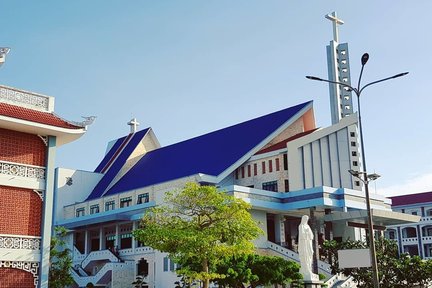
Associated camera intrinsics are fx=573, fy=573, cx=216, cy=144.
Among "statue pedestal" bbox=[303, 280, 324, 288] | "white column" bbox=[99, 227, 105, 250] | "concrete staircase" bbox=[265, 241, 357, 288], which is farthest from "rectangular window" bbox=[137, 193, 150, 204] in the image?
"statue pedestal" bbox=[303, 280, 324, 288]

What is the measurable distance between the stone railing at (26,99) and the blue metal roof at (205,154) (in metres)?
21.6

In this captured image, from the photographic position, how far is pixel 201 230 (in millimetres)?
22484

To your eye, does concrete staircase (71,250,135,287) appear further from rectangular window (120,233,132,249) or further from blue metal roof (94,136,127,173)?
blue metal roof (94,136,127,173)

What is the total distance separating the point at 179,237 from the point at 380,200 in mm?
25317

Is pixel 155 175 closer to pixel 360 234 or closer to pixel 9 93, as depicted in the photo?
pixel 360 234

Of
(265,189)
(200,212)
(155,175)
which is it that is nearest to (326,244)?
(265,189)

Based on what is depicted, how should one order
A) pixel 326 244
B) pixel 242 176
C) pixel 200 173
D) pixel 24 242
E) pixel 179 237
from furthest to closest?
pixel 242 176 < pixel 200 173 < pixel 326 244 < pixel 179 237 < pixel 24 242

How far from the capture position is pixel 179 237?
2144 cm

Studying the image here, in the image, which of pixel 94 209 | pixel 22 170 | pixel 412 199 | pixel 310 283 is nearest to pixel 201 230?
pixel 22 170

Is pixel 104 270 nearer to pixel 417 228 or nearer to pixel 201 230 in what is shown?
pixel 201 230

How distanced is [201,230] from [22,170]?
7133 mm

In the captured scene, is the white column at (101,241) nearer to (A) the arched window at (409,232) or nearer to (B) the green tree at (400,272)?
(B) the green tree at (400,272)

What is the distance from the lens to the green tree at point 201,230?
2169cm

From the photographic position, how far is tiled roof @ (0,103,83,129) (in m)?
19.2
